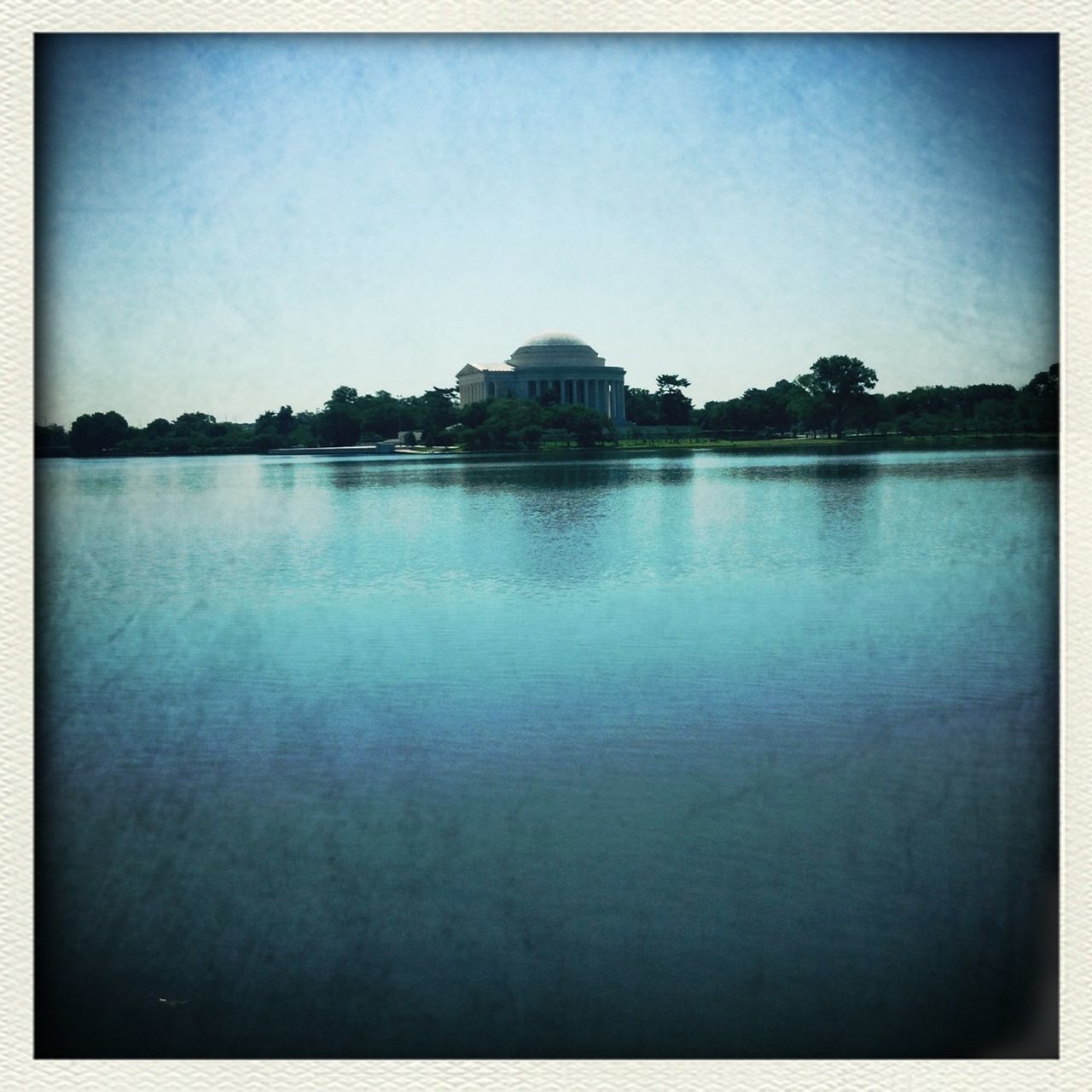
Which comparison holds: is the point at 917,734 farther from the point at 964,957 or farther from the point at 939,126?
the point at 939,126

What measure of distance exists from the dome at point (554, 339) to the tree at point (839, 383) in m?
0.90

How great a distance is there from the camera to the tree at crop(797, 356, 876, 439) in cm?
404

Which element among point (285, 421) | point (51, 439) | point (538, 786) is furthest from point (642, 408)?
point (51, 439)

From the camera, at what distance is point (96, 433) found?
3281 millimetres

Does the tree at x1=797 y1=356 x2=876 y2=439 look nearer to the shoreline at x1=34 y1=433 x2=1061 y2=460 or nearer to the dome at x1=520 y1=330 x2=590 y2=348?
the shoreline at x1=34 y1=433 x2=1061 y2=460

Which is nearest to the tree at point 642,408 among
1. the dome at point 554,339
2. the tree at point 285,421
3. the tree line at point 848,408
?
the tree line at point 848,408

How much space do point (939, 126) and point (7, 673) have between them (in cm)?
268

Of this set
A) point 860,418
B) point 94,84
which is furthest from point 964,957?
A: point 94,84

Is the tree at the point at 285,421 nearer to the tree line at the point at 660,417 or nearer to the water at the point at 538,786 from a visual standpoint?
the tree line at the point at 660,417

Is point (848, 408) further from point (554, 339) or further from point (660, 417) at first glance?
point (660, 417)

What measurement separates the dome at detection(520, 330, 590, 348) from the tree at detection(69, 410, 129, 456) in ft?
5.25

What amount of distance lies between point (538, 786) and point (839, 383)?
2.22m

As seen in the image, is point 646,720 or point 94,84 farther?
point 646,720

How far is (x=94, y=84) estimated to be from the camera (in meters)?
2.73
